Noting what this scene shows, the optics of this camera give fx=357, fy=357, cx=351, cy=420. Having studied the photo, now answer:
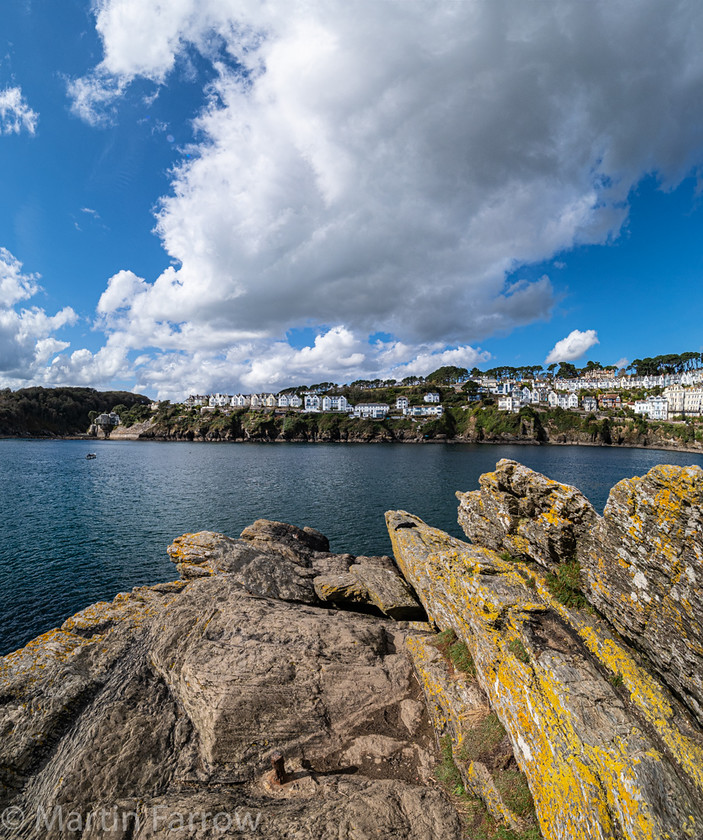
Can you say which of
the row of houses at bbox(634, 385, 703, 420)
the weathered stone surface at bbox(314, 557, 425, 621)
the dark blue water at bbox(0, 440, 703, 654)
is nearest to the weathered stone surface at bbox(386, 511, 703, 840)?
the weathered stone surface at bbox(314, 557, 425, 621)

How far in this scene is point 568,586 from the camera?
29.9ft

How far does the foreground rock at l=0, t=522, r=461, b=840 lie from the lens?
723 cm

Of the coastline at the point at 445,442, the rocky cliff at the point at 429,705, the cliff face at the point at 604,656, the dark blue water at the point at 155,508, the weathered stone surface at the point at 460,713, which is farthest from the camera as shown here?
the coastline at the point at 445,442

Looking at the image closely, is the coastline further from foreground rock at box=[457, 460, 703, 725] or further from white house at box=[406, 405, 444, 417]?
foreground rock at box=[457, 460, 703, 725]

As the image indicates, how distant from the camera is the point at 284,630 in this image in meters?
12.3

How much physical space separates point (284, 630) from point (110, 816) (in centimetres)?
566

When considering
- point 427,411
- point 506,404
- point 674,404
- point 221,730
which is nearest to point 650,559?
point 221,730

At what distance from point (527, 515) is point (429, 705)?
6448 millimetres

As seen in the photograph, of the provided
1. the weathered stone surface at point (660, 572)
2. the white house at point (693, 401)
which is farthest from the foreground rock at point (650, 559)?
the white house at point (693, 401)

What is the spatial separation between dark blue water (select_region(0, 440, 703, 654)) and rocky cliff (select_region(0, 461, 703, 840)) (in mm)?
13222

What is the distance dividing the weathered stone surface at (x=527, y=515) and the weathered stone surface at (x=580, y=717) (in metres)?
1.07

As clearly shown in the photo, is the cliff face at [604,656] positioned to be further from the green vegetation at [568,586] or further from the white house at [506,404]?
the white house at [506,404]

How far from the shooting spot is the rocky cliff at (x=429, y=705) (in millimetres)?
6219

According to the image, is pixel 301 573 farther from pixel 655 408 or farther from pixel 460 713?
pixel 655 408
